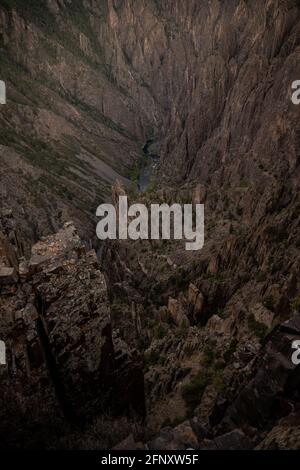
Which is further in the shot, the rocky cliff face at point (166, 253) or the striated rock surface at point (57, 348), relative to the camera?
the rocky cliff face at point (166, 253)

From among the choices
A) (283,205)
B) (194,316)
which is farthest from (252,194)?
(194,316)

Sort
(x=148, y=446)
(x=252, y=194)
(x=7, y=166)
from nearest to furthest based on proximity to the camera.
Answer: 1. (x=148, y=446)
2. (x=252, y=194)
3. (x=7, y=166)

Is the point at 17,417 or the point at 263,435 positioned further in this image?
the point at 17,417

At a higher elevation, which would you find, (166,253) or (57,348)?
(57,348)

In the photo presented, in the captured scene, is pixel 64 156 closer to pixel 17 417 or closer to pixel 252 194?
pixel 252 194

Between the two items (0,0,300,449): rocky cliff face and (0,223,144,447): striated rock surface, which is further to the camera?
(0,0,300,449): rocky cliff face

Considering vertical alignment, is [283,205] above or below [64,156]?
below

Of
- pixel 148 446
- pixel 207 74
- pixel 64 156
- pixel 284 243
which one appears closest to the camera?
pixel 148 446

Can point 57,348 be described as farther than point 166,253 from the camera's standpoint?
No
